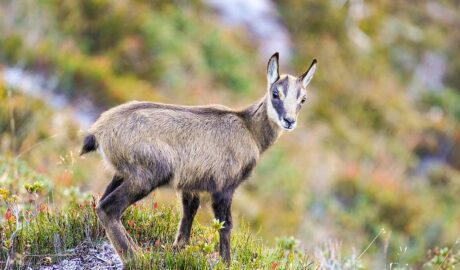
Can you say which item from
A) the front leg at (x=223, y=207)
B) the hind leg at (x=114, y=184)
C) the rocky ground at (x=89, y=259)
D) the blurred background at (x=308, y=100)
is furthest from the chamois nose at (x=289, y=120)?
the rocky ground at (x=89, y=259)

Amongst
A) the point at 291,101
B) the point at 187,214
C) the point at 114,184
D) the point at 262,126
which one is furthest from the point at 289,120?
the point at 114,184

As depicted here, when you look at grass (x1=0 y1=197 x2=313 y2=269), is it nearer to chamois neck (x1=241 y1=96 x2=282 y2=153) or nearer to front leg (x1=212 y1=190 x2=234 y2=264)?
front leg (x1=212 y1=190 x2=234 y2=264)

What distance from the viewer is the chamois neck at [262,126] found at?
274 inches

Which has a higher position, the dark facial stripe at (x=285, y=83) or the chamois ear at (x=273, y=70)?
the chamois ear at (x=273, y=70)

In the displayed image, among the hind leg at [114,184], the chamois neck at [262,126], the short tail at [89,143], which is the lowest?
the hind leg at [114,184]

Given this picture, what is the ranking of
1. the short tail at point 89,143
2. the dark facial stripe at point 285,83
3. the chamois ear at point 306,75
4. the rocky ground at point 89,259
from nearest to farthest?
the rocky ground at point 89,259 < the short tail at point 89,143 < the dark facial stripe at point 285,83 < the chamois ear at point 306,75

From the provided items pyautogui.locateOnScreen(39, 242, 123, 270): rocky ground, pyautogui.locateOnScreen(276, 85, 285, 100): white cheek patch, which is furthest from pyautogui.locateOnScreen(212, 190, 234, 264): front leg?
pyautogui.locateOnScreen(276, 85, 285, 100): white cheek patch

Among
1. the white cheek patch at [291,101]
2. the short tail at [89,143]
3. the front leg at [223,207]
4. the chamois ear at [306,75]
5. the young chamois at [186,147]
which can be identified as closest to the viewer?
the young chamois at [186,147]

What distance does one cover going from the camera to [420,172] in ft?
64.4

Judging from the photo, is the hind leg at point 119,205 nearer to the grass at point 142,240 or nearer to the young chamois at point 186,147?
the young chamois at point 186,147

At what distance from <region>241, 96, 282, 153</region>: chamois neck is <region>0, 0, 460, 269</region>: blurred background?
856 mm

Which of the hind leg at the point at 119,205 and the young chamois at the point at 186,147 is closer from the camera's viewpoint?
the hind leg at the point at 119,205

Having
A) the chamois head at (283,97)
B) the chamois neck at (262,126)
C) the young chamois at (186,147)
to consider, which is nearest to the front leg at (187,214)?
the young chamois at (186,147)

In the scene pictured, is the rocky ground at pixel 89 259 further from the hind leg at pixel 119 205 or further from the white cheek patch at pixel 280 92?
the white cheek patch at pixel 280 92
